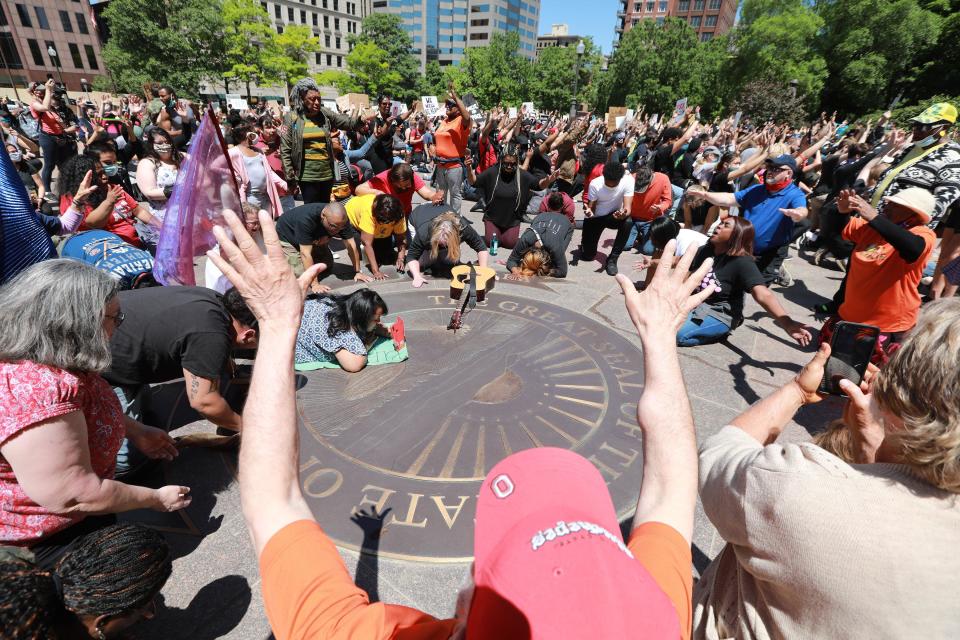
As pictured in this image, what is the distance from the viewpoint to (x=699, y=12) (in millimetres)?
68562

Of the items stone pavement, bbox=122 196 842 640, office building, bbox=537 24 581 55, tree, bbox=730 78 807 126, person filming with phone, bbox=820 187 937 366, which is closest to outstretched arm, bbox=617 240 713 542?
stone pavement, bbox=122 196 842 640

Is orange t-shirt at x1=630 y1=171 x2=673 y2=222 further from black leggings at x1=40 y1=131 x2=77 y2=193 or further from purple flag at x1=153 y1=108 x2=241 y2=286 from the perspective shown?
black leggings at x1=40 y1=131 x2=77 y2=193

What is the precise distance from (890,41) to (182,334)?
4523 centimetres

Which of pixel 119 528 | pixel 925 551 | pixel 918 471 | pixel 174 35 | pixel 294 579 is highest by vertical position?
pixel 174 35

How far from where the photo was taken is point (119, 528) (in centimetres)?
190

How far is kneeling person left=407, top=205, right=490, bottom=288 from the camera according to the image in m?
6.06

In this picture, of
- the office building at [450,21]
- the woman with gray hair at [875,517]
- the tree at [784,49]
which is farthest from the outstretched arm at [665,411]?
the office building at [450,21]

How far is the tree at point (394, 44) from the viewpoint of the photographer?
55.3 meters

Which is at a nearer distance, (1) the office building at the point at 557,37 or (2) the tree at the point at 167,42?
(2) the tree at the point at 167,42

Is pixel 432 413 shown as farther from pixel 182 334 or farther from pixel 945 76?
pixel 945 76

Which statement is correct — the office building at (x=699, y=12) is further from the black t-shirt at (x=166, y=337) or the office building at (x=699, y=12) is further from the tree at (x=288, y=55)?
the black t-shirt at (x=166, y=337)

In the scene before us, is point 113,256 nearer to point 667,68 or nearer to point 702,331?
point 702,331

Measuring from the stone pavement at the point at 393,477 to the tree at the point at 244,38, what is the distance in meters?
42.2

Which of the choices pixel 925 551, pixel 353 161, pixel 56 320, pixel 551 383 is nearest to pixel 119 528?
pixel 56 320
